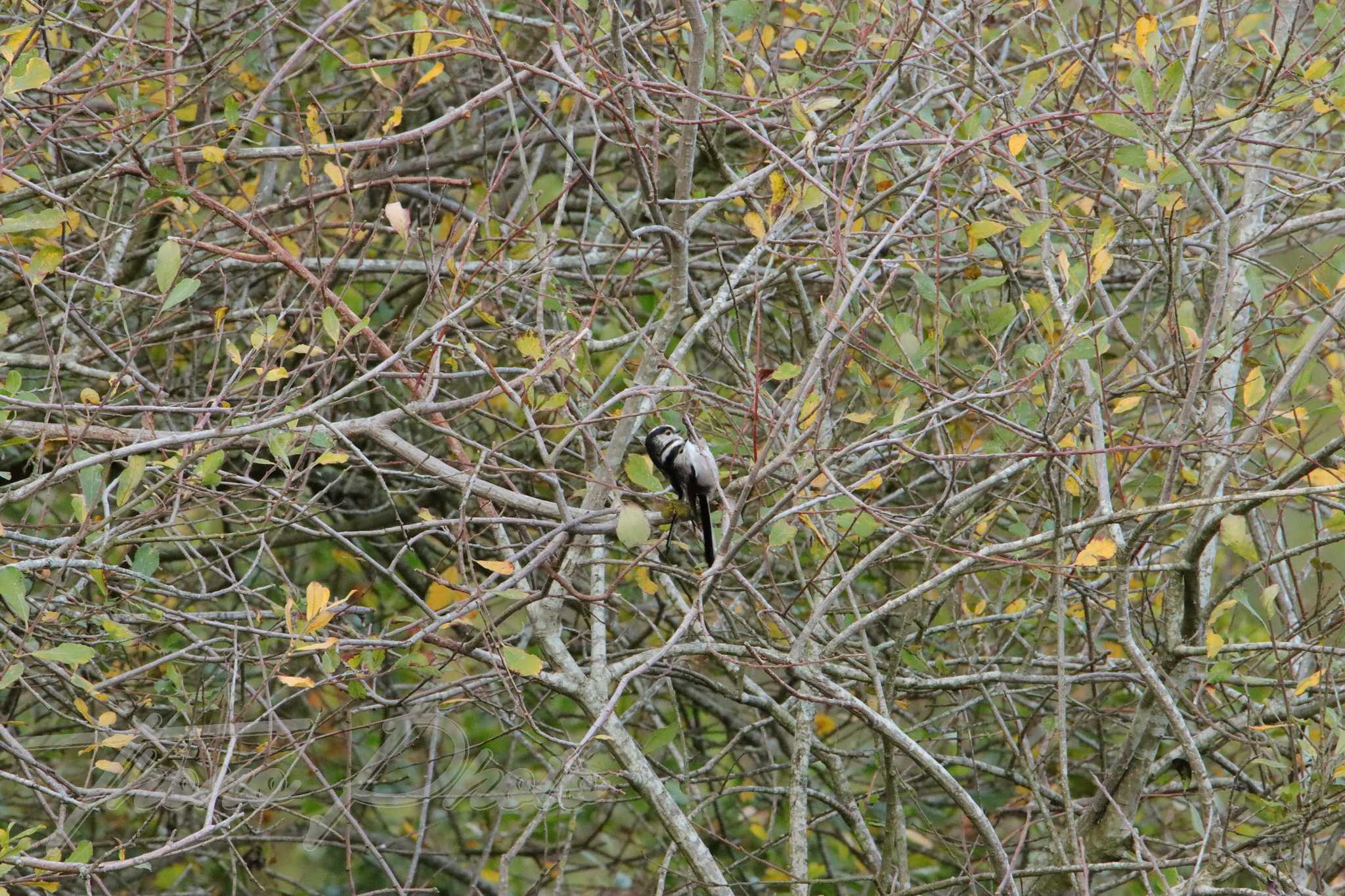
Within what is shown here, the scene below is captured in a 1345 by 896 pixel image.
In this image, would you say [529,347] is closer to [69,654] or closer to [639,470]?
[639,470]

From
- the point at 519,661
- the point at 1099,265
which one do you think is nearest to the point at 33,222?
the point at 519,661

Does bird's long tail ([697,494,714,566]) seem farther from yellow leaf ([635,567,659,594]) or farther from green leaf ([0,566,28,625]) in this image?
green leaf ([0,566,28,625])

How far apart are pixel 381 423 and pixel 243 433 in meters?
0.58

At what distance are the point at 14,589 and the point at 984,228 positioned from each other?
238 cm

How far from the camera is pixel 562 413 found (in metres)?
3.88

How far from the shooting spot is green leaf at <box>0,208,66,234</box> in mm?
2791

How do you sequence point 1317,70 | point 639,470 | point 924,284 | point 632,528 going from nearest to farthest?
point 632,528 < point 639,470 < point 1317,70 < point 924,284

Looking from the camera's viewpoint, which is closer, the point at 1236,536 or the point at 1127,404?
the point at 1236,536

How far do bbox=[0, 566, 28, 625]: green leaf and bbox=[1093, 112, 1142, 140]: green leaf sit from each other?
2640 mm

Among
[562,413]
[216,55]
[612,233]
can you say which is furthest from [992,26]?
[216,55]

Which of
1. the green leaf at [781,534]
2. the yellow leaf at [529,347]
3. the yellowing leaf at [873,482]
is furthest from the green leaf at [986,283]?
the yellow leaf at [529,347]

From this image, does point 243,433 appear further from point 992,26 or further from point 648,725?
point 992,26

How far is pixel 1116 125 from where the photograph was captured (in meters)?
3.05

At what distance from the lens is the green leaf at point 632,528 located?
2721 millimetres
